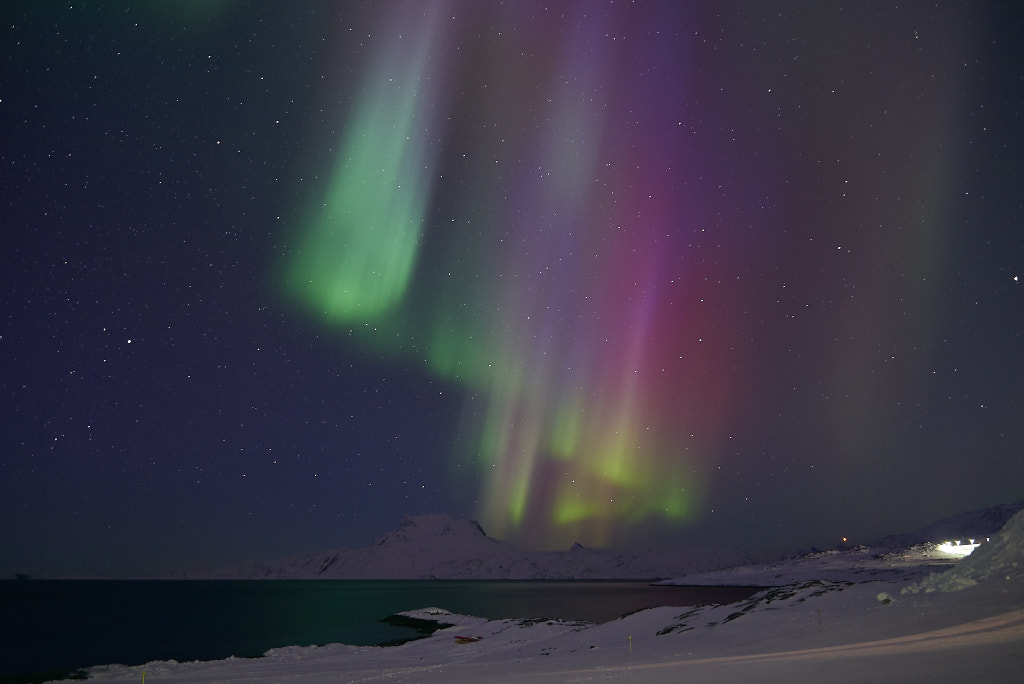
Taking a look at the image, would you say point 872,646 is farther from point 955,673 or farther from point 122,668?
point 122,668

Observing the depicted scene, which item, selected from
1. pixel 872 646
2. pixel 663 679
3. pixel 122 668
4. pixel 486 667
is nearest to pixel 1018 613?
pixel 872 646

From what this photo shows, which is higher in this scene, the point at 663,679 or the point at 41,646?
the point at 663,679

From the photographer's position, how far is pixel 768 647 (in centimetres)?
3556

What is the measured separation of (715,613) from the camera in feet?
A: 200

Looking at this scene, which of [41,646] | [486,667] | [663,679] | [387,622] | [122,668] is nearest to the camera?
[663,679]

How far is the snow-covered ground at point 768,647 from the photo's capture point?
22.9 meters

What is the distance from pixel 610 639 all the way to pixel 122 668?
47604mm

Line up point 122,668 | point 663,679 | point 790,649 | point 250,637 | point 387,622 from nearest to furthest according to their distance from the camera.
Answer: point 663,679 < point 790,649 < point 122,668 < point 250,637 < point 387,622

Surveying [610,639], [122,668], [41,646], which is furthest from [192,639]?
[610,639]

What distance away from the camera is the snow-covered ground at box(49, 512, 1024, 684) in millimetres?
22922

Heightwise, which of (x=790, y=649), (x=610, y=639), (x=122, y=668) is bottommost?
(x=122, y=668)

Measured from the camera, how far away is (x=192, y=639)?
111938 millimetres

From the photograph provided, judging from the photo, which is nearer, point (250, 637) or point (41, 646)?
point (41, 646)

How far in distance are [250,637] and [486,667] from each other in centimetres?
8413
